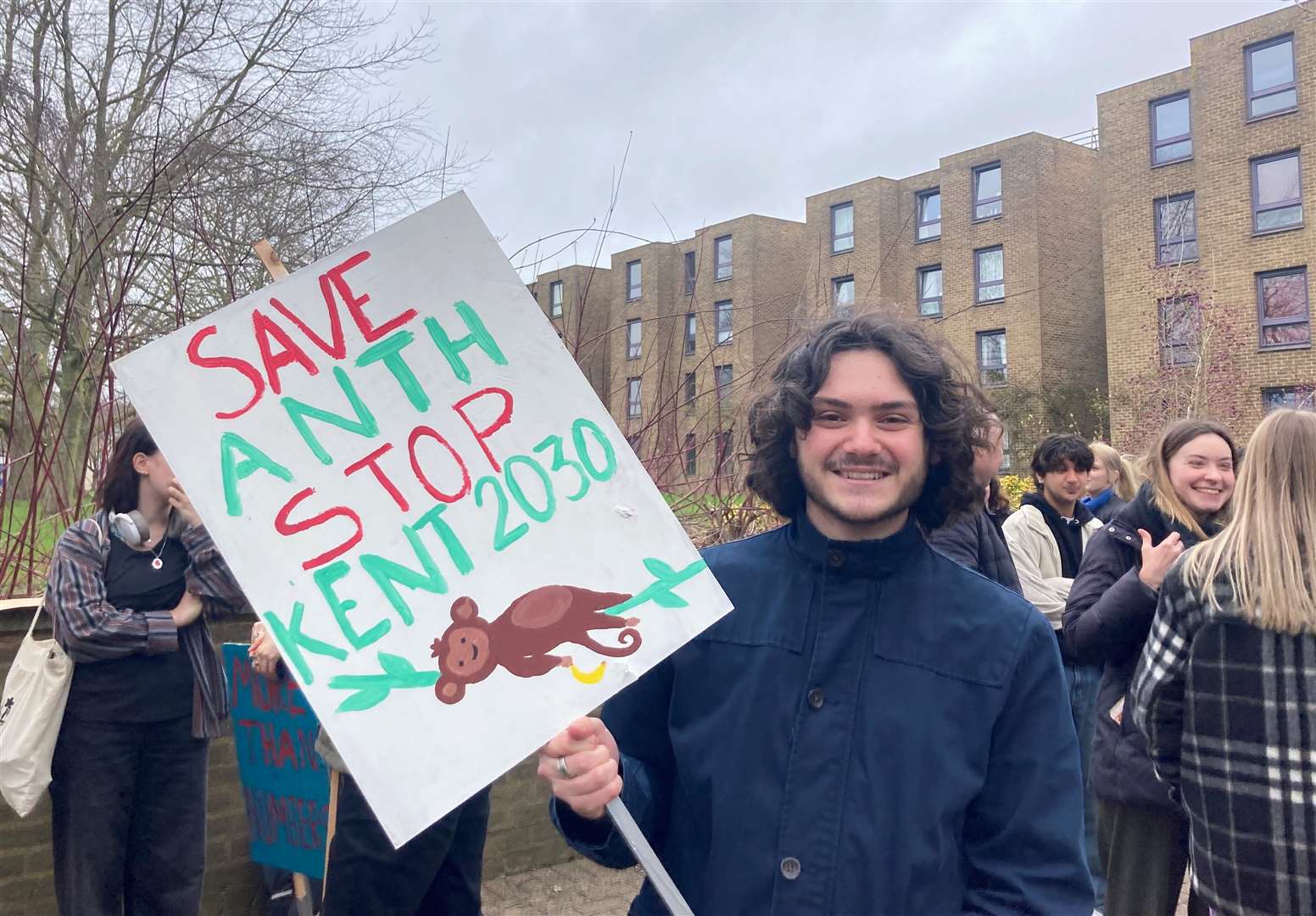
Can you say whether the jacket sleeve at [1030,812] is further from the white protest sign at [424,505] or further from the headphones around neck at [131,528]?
the headphones around neck at [131,528]

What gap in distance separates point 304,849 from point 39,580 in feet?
7.13

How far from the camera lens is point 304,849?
139 inches

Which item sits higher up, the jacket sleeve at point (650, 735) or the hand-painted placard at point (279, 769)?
the jacket sleeve at point (650, 735)

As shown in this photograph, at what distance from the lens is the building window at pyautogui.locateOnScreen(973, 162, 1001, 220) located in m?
26.3

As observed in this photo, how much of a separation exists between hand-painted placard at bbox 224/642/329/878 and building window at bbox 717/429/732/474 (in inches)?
100

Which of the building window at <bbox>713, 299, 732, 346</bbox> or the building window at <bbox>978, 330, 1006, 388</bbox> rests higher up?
the building window at <bbox>978, 330, 1006, 388</bbox>

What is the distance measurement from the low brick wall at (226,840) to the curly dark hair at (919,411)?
10.5 ft

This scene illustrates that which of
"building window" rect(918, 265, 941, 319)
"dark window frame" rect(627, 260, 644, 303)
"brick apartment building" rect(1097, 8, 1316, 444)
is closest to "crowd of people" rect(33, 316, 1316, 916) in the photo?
"brick apartment building" rect(1097, 8, 1316, 444)

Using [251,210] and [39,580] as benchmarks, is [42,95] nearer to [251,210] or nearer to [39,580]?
[251,210]

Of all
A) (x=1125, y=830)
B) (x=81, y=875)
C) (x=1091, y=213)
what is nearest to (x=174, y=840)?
(x=81, y=875)

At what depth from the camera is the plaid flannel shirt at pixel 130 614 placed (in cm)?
315

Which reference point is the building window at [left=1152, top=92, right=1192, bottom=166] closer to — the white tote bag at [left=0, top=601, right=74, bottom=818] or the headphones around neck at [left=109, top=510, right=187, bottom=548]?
the headphones around neck at [left=109, top=510, right=187, bottom=548]

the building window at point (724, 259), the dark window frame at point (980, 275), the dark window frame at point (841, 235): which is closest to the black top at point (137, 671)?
the dark window frame at point (980, 275)

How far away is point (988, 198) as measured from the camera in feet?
86.8
